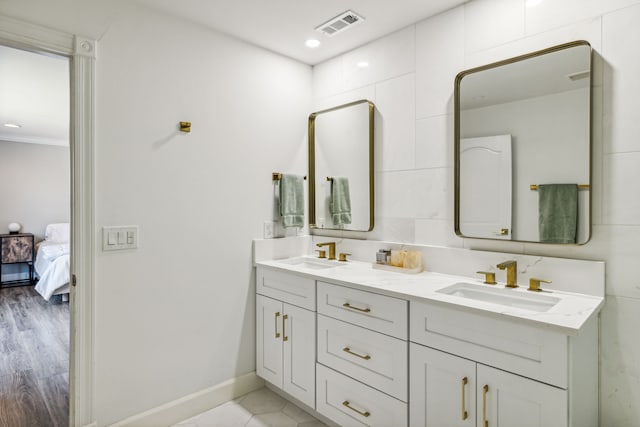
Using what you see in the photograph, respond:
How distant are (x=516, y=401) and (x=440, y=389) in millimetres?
296

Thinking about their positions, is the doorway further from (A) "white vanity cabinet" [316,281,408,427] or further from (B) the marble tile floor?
(A) "white vanity cabinet" [316,281,408,427]

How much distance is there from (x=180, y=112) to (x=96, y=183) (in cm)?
61

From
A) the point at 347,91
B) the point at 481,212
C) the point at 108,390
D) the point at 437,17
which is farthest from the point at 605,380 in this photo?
the point at 108,390

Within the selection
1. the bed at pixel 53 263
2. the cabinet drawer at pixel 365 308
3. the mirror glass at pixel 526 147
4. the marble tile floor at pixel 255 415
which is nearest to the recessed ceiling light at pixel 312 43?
the mirror glass at pixel 526 147

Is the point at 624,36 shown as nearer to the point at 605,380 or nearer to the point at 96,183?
the point at 605,380

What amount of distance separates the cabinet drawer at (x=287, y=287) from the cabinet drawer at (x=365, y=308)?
0.08 metres

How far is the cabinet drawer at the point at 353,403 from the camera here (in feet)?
5.65

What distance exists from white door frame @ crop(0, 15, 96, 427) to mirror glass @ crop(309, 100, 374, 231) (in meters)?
1.47

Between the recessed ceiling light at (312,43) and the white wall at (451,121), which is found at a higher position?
the recessed ceiling light at (312,43)

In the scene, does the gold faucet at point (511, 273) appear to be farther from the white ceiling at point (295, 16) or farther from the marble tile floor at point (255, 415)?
the white ceiling at point (295, 16)

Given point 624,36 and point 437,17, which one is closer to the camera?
point 624,36

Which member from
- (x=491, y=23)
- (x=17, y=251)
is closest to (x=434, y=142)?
(x=491, y=23)

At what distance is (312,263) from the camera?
104 inches

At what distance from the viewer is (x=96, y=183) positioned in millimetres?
1862
